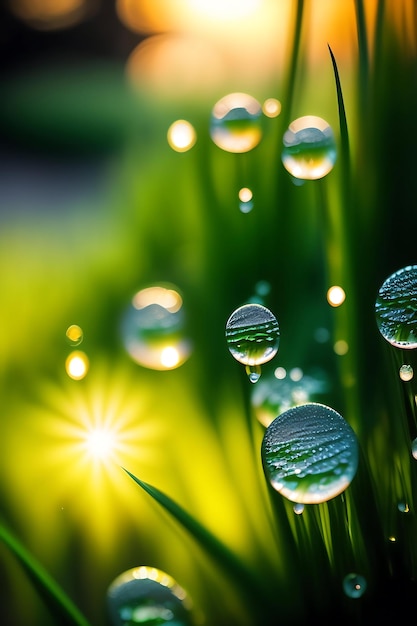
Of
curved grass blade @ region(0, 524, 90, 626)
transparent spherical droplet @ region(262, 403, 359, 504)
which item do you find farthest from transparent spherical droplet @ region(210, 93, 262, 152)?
curved grass blade @ region(0, 524, 90, 626)

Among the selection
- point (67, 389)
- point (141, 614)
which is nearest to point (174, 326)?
point (67, 389)

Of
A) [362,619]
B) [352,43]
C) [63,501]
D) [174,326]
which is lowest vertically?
[362,619]

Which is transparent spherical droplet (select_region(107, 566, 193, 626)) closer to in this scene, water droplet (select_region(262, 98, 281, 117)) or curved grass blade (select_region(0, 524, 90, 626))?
curved grass blade (select_region(0, 524, 90, 626))

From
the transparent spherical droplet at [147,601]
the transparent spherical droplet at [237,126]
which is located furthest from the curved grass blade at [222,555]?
the transparent spherical droplet at [237,126]

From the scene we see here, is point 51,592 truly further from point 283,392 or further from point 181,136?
point 181,136

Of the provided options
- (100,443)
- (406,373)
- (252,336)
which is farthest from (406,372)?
(100,443)

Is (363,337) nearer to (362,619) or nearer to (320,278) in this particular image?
(320,278)

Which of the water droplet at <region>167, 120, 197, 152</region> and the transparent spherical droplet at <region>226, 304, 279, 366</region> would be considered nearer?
the transparent spherical droplet at <region>226, 304, 279, 366</region>
